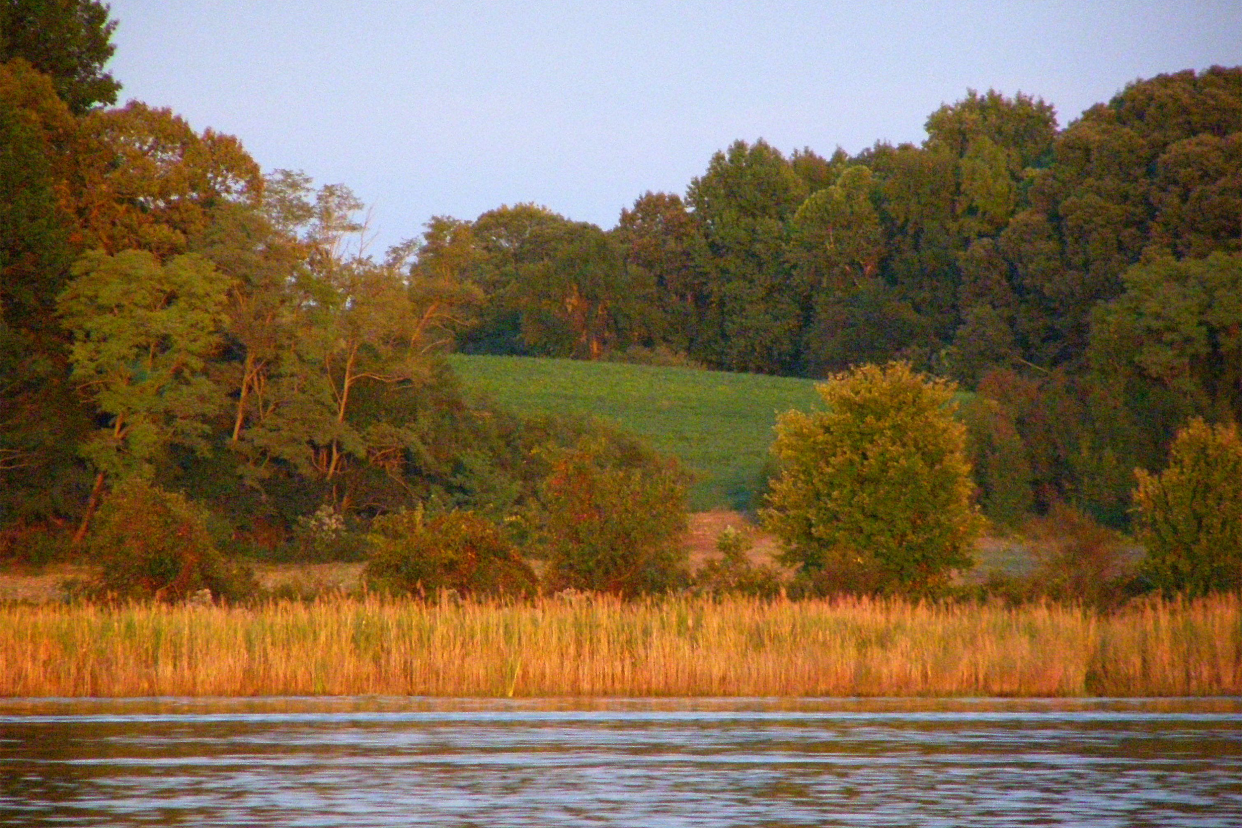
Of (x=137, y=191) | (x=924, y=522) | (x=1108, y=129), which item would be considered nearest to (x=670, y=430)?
(x=1108, y=129)

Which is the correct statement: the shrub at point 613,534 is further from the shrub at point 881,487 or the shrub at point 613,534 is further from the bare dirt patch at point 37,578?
the bare dirt patch at point 37,578

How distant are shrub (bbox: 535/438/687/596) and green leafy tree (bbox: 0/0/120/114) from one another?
2095 centimetres

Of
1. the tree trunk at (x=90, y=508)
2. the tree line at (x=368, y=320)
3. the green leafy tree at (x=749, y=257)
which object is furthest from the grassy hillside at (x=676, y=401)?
the tree trunk at (x=90, y=508)

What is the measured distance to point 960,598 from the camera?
23312mm

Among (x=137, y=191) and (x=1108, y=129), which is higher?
(x=1108, y=129)

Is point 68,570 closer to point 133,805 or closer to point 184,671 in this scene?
point 184,671

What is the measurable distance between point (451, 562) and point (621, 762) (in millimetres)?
12033

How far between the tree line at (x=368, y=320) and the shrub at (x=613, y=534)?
2.60ft

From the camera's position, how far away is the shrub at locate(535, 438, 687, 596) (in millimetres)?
24062

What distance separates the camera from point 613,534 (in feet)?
79.6

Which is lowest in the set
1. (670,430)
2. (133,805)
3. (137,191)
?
(133,805)

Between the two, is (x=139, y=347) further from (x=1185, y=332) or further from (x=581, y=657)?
(x=1185, y=332)

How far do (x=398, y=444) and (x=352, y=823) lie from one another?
3277 centimetres

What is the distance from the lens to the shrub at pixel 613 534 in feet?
78.9
